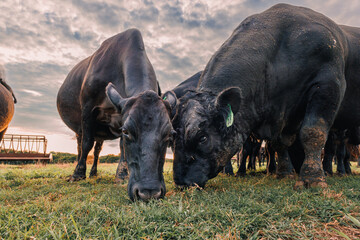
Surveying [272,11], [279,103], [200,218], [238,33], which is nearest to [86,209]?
[200,218]

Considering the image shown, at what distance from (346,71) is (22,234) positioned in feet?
17.7

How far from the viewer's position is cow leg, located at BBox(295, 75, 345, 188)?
3.53 metres

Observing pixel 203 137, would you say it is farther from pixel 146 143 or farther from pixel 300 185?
pixel 300 185

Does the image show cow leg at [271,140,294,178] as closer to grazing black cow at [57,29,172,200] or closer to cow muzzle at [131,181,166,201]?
grazing black cow at [57,29,172,200]

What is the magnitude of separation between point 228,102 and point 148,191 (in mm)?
1583

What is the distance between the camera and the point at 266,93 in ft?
13.2

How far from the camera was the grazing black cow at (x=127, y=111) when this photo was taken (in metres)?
2.79

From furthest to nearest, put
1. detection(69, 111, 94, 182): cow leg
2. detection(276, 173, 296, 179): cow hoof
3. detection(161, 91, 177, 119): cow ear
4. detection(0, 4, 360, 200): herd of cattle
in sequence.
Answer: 1. detection(69, 111, 94, 182): cow leg
2. detection(276, 173, 296, 179): cow hoof
3. detection(161, 91, 177, 119): cow ear
4. detection(0, 4, 360, 200): herd of cattle

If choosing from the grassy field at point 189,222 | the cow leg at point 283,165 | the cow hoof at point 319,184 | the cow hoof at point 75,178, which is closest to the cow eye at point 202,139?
the grassy field at point 189,222

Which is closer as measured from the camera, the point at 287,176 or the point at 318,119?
the point at 318,119

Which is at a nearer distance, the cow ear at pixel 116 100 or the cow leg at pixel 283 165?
the cow ear at pixel 116 100

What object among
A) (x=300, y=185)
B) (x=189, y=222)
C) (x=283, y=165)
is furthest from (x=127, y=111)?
(x=283, y=165)

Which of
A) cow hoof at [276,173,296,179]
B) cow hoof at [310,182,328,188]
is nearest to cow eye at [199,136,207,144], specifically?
cow hoof at [310,182,328,188]

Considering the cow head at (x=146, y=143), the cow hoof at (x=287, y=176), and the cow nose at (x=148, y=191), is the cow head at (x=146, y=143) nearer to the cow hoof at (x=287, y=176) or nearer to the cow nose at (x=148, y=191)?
the cow nose at (x=148, y=191)
